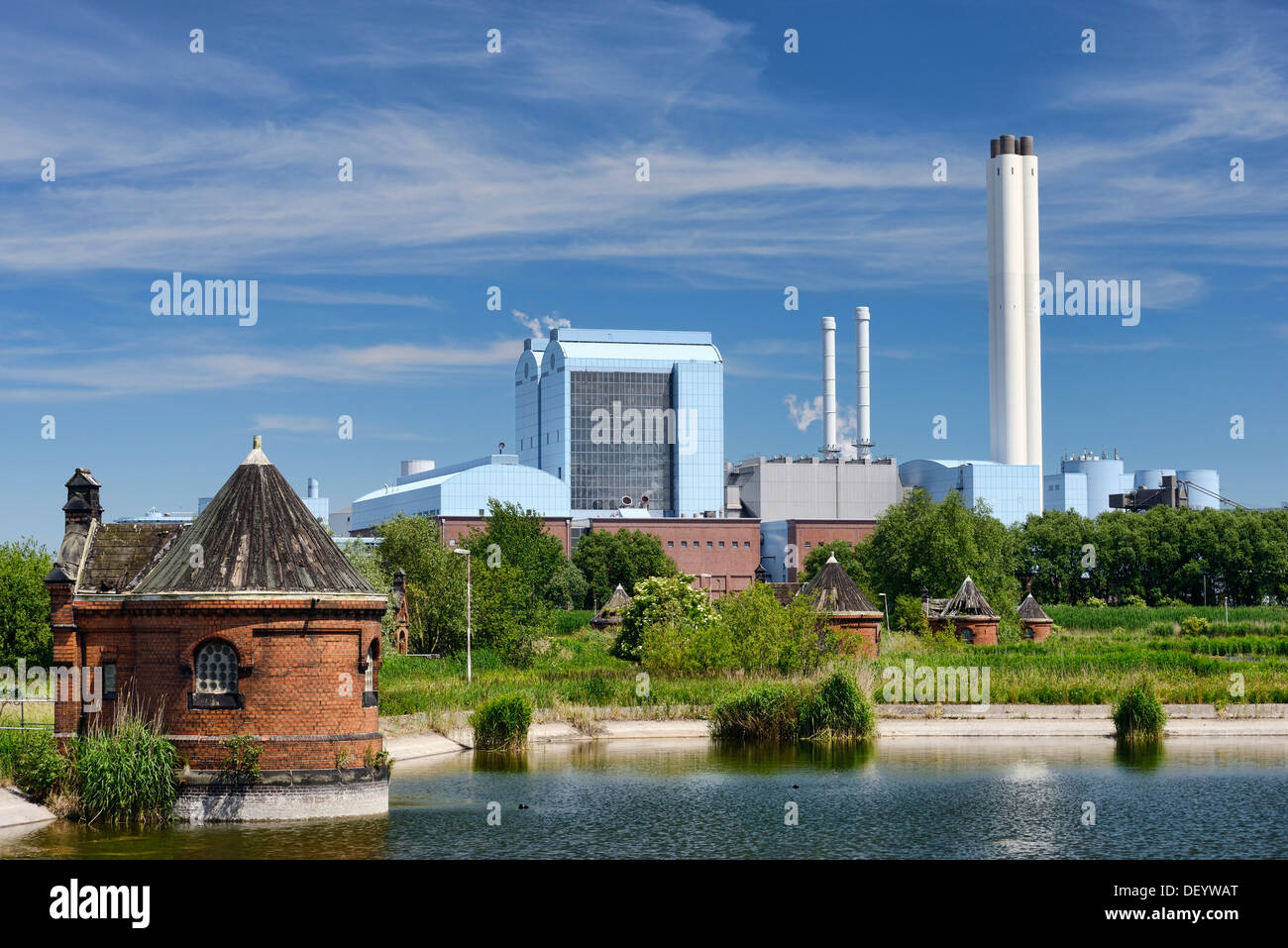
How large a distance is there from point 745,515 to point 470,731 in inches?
5155

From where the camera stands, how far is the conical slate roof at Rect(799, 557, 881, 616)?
224 ft

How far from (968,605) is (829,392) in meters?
90.5

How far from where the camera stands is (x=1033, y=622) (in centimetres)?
9725

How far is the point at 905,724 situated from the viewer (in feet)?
167

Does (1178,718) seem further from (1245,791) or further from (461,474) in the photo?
(461,474)

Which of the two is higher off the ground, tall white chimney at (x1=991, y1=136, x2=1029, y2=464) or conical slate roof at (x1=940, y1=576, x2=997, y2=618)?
tall white chimney at (x1=991, y1=136, x2=1029, y2=464)

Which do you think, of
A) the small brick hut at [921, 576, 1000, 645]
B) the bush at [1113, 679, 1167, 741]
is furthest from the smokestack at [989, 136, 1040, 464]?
the bush at [1113, 679, 1167, 741]

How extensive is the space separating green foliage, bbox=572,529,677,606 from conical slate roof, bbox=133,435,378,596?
362 feet

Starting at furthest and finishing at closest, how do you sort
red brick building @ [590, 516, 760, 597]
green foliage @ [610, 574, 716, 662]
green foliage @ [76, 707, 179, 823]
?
red brick building @ [590, 516, 760, 597] < green foliage @ [610, 574, 716, 662] < green foliage @ [76, 707, 179, 823]

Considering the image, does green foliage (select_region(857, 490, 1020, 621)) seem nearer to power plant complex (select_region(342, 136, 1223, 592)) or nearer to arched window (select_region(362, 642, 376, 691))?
power plant complex (select_region(342, 136, 1223, 592))

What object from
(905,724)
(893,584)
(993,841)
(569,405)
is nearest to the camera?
(993,841)

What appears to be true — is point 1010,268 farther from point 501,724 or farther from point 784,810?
point 784,810

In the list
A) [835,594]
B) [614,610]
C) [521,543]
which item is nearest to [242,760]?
[835,594]
